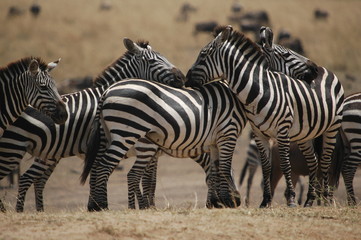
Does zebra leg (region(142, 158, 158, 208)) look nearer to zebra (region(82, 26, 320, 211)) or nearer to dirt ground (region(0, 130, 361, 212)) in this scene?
zebra (region(82, 26, 320, 211))

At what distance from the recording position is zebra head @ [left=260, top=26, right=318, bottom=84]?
934 cm

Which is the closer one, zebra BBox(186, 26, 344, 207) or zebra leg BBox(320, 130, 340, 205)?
zebra BBox(186, 26, 344, 207)

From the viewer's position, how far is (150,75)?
30.8 feet

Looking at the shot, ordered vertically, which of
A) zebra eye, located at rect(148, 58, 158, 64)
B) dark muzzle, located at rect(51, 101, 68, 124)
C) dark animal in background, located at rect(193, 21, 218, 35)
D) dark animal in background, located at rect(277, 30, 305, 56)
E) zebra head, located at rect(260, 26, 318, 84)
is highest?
dark animal in background, located at rect(193, 21, 218, 35)

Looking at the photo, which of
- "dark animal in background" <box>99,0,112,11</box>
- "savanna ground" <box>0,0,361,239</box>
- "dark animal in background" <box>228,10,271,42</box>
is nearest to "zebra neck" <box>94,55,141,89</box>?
"savanna ground" <box>0,0,361,239</box>

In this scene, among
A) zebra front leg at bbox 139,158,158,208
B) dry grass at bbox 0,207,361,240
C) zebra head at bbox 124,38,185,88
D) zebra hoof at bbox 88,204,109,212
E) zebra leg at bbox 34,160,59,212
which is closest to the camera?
dry grass at bbox 0,207,361,240

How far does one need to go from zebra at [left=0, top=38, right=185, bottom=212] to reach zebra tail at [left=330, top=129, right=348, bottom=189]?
9.57ft

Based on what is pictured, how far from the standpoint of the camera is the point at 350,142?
31.7 feet

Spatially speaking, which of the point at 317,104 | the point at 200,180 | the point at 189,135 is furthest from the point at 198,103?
the point at 200,180

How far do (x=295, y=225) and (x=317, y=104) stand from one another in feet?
9.43

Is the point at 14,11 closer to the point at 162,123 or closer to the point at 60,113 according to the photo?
the point at 60,113

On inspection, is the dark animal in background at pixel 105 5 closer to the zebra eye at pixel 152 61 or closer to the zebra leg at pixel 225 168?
the zebra eye at pixel 152 61

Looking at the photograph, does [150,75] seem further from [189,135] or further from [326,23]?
[326,23]

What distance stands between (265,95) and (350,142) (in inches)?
79.8
